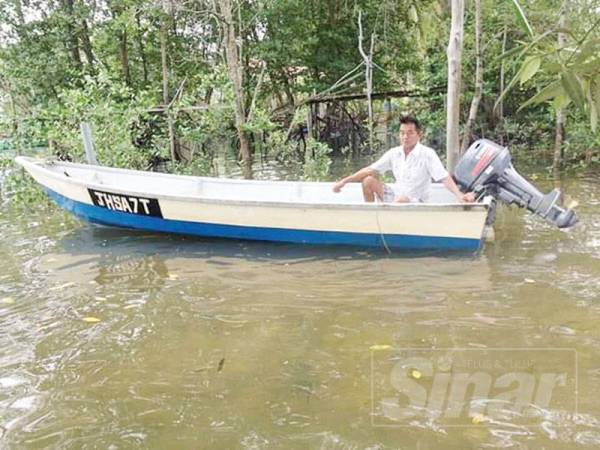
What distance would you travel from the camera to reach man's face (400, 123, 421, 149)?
568 cm

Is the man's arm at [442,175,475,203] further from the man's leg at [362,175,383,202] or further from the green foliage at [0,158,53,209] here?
the green foliage at [0,158,53,209]

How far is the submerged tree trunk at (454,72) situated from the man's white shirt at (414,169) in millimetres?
1363

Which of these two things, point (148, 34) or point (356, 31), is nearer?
point (148, 34)

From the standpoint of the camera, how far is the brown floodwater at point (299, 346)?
279 centimetres

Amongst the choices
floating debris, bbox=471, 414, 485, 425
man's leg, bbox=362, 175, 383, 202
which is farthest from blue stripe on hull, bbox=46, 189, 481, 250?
floating debris, bbox=471, 414, 485, 425

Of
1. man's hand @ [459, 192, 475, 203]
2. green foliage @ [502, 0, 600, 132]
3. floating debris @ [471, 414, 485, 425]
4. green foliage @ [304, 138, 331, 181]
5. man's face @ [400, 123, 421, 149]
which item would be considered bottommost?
green foliage @ [304, 138, 331, 181]

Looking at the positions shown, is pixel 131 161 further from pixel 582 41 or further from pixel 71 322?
pixel 582 41

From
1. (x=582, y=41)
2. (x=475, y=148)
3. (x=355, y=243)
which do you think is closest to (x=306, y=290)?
(x=355, y=243)

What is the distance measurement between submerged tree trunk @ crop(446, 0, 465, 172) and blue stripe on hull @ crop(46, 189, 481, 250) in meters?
1.71

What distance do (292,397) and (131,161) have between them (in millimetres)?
7966

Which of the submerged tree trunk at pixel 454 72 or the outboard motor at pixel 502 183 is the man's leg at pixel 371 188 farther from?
the submerged tree trunk at pixel 454 72

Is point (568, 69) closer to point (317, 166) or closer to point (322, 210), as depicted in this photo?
point (322, 210)

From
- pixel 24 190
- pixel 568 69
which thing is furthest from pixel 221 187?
pixel 568 69

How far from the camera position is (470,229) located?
5.61m
